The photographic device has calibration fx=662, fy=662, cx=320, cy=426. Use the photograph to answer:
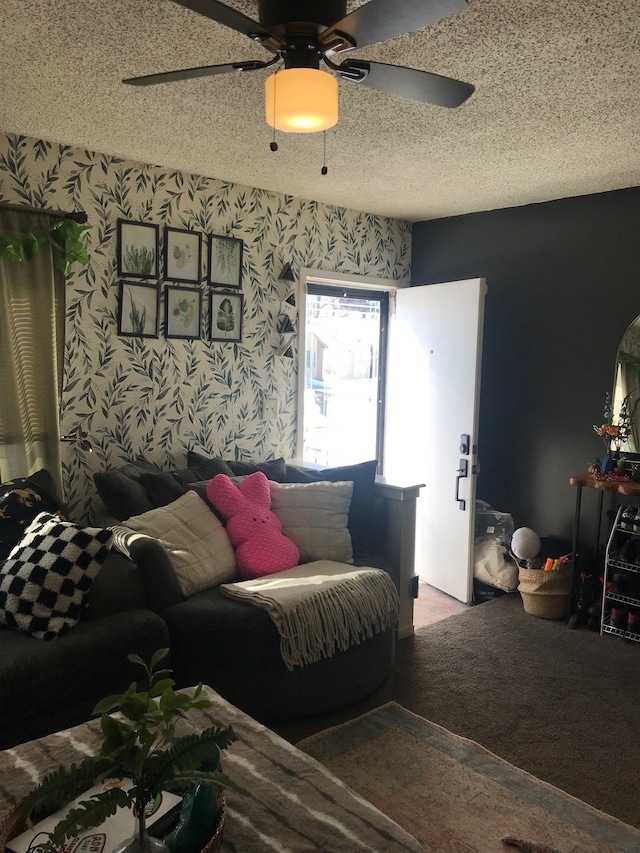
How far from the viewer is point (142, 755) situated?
1.09 meters

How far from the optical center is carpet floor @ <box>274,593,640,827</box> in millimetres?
2387

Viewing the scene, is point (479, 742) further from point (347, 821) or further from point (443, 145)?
point (443, 145)

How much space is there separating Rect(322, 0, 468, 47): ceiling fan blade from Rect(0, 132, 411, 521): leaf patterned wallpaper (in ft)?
6.59

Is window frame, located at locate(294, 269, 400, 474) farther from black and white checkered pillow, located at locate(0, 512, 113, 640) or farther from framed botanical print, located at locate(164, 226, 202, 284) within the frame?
black and white checkered pillow, located at locate(0, 512, 113, 640)

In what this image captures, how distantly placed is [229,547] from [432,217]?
2887 millimetres

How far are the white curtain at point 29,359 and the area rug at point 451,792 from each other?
1751 mm

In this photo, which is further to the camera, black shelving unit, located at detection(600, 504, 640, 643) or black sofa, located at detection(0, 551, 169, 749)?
black shelving unit, located at detection(600, 504, 640, 643)

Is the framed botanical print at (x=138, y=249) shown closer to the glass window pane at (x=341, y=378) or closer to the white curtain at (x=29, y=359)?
the white curtain at (x=29, y=359)

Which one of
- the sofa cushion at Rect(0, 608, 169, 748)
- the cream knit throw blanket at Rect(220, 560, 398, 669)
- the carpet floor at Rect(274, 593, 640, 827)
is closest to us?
the sofa cushion at Rect(0, 608, 169, 748)

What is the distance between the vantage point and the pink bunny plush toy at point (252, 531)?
2.93 meters

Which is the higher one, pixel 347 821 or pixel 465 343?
pixel 465 343

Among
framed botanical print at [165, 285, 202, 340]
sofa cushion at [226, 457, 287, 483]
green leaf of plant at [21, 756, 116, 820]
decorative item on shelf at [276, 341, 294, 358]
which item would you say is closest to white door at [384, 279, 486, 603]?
sofa cushion at [226, 457, 287, 483]

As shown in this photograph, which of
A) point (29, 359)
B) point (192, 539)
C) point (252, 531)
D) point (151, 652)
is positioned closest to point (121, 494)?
point (192, 539)

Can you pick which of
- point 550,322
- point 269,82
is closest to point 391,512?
point 550,322
